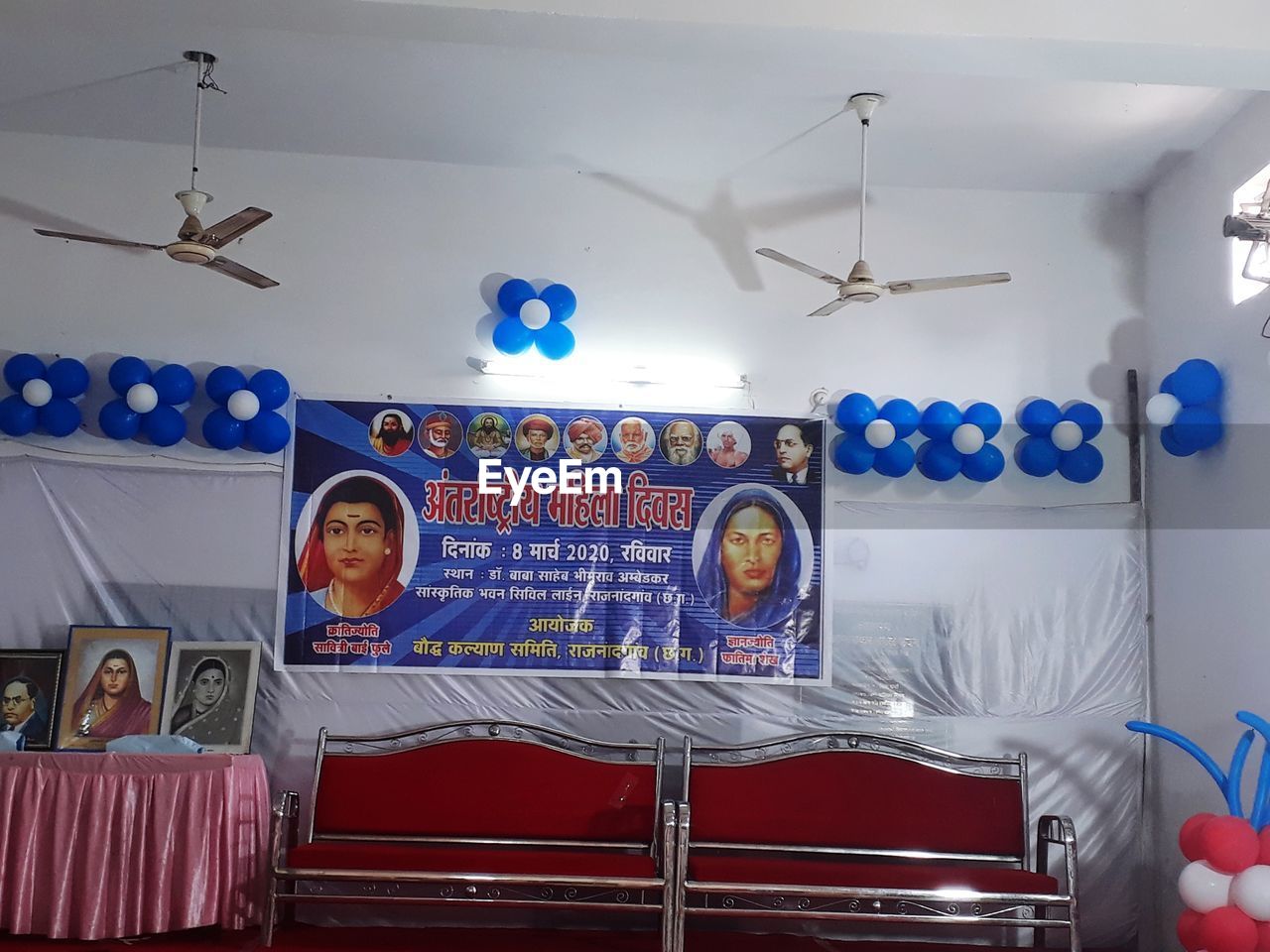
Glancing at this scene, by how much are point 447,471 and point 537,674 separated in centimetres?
105

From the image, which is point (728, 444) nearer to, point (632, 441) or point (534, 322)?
point (632, 441)

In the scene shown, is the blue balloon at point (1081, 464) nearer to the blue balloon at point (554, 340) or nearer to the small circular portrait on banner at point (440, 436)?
the blue balloon at point (554, 340)

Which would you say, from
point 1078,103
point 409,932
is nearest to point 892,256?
point 1078,103

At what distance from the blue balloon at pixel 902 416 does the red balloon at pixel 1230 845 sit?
2.11 m

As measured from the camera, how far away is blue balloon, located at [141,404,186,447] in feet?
17.1

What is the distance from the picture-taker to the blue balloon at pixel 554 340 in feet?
17.7

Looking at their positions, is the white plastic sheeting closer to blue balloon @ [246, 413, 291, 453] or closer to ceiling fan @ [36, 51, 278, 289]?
blue balloon @ [246, 413, 291, 453]

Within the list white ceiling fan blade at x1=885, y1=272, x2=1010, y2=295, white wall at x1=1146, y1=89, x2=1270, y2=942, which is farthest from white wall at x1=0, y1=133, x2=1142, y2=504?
white ceiling fan blade at x1=885, y1=272, x2=1010, y2=295

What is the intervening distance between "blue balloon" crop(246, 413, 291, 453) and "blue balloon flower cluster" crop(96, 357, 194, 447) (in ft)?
1.06

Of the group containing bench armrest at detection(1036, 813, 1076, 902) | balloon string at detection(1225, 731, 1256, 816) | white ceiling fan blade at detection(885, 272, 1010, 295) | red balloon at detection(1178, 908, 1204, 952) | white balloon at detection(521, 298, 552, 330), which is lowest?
red balloon at detection(1178, 908, 1204, 952)

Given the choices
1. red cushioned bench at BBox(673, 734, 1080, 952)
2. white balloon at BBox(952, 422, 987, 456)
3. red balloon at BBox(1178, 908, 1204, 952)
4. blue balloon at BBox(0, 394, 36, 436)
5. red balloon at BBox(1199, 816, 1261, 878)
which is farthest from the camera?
white balloon at BBox(952, 422, 987, 456)

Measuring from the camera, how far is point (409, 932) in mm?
4832

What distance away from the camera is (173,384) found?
204 inches

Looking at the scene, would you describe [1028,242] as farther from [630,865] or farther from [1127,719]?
[630,865]
